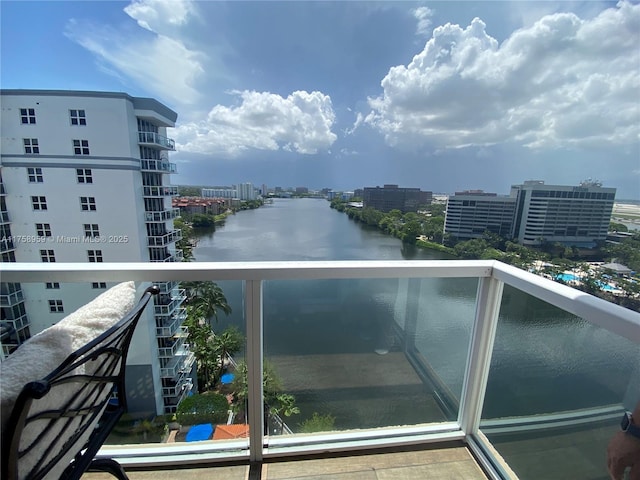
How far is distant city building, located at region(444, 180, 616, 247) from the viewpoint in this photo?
2275 millimetres

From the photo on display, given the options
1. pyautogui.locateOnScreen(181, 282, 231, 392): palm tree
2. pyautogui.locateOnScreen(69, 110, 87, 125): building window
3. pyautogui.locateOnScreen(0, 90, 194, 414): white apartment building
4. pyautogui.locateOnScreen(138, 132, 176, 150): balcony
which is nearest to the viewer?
pyautogui.locateOnScreen(181, 282, 231, 392): palm tree

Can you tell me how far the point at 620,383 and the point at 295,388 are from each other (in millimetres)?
1339

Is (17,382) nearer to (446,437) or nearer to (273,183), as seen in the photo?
(446,437)

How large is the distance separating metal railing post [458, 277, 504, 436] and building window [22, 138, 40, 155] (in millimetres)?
10961

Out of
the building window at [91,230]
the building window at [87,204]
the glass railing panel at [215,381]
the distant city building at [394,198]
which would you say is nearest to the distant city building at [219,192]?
the distant city building at [394,198]

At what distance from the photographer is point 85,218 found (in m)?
8.20

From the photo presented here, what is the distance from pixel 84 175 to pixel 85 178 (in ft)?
0.34

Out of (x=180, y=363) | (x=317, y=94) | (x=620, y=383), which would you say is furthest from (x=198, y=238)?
(x=620, y=383)

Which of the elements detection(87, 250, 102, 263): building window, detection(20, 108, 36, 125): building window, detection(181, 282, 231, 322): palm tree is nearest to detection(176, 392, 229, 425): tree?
detection(181, 282, 231, 322): palm tree

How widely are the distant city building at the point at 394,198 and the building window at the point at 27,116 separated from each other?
31.0 ft

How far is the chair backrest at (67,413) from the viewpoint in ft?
1.55

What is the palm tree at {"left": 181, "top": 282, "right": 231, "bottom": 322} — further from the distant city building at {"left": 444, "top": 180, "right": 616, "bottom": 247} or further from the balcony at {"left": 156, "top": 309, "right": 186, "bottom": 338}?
the distant city building at {"left": 444, "top": 180, "right": 616, "bottom": 247}

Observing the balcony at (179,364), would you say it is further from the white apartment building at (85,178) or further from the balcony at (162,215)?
the balcony at (162,215)

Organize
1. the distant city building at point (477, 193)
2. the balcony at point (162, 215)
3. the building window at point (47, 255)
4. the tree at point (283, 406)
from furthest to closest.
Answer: the balcony at point (162, 215), the building window at point (47, 255), the distant city building at point (477, 193), the tree at point (283, 406)
